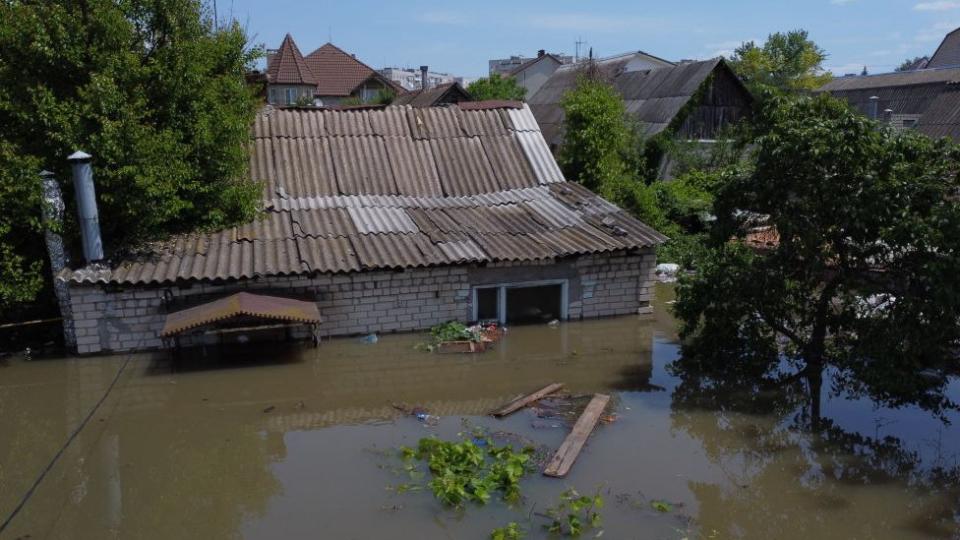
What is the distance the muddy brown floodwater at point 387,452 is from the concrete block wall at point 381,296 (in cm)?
59

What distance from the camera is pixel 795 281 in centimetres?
969

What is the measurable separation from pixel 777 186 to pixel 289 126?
34.5 ft

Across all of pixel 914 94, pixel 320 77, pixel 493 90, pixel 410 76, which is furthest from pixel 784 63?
pixel 410 76

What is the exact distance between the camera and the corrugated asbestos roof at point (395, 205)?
11.3 metres

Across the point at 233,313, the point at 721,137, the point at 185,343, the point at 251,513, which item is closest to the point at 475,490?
the point at 251,513

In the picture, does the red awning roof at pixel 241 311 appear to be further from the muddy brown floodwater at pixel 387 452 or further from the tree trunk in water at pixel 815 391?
the tree trunk in water at pixel 815 391

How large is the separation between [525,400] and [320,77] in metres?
38.7

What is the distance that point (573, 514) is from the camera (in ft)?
20.9

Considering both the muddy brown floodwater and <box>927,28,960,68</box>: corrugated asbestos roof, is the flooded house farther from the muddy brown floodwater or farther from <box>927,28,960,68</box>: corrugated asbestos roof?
<box>927,28,960,68</box>: corrugated asbestos roof

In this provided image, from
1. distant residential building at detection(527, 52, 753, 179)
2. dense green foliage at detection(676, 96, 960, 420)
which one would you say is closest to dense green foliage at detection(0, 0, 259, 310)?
dense green foliage at detection(676, 96, 960, 420)

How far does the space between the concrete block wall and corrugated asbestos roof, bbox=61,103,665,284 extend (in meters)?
0.34

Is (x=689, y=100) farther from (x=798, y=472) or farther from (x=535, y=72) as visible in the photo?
(x=535, y=72)

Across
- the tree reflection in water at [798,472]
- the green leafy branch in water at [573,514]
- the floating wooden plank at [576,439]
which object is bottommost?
the tree reflection in water at [798,472]

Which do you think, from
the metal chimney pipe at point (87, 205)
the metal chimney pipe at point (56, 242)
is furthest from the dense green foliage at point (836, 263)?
the metal chimney pipe at point (56, 242)
